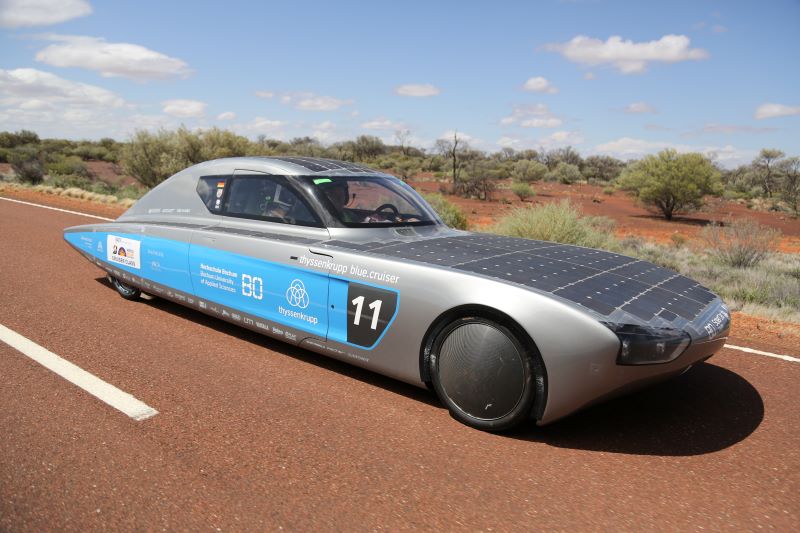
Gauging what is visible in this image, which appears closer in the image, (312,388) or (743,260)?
(312,388)

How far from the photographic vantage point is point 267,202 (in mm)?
4773

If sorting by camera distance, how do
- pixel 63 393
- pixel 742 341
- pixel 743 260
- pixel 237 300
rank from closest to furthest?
pixel 63 393 → pixel 237 300 → pixel 742 341 → pixel 743 260

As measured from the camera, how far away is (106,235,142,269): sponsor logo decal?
550 centimetres

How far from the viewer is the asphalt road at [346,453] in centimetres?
260

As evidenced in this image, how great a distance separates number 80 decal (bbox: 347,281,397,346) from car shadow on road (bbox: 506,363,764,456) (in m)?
1.04

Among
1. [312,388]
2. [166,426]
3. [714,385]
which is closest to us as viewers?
[166,426]

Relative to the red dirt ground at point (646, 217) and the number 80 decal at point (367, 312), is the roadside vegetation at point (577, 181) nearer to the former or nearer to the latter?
the red dirt ground at point (646, 217)

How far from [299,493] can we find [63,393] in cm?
197

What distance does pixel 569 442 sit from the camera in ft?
11.0

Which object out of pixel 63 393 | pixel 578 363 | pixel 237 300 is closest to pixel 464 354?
pixel 578 363

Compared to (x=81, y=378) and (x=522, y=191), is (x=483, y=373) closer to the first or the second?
(x=81, y=378)

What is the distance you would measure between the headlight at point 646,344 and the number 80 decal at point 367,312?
4.42ft

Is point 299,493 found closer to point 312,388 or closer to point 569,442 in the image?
point 312,388

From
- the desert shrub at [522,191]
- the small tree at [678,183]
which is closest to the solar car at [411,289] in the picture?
the small tree at [678,183]
